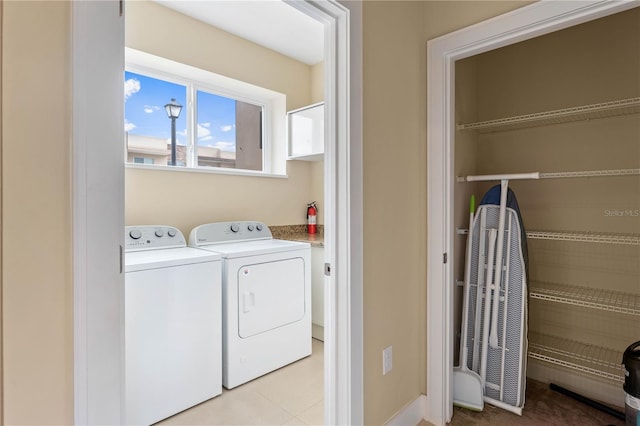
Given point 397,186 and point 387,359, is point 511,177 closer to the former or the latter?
point 397,186

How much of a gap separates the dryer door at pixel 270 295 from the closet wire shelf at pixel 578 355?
5.07ft

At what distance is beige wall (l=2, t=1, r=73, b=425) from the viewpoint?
708 millimetres

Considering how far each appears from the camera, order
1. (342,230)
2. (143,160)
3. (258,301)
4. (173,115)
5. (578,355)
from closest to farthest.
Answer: (342,230)
(578,355)
(258,301)
(143,160)
(173,115)

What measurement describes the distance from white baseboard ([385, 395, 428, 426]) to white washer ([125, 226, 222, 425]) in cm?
109

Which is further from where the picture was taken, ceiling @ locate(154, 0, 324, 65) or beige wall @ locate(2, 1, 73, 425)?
ceiling @ locate(154, 0, 324, 65)

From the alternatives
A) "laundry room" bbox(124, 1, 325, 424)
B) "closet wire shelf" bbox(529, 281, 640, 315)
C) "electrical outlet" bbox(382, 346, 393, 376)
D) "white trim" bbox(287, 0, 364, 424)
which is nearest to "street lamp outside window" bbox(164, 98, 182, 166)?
"laundry room" bbox(124, 1, 325, 424)

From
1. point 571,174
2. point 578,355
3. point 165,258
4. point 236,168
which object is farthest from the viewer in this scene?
point 236,168

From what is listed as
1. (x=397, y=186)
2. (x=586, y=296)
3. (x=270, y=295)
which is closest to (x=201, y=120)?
(x=270, y=295)

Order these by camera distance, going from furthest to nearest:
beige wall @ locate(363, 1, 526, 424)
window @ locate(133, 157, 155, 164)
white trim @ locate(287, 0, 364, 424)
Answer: window @ locate(133, 157, 155, 164)
beige wall @ locate(363, 1, 526, 424)
white trim @ locate(287, 0, 364, 424)

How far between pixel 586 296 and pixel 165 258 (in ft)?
8.06

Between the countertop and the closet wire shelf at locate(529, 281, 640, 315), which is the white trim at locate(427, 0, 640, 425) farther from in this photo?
the countertop

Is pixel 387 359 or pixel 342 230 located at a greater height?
pixel 342 230

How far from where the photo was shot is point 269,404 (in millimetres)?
2045

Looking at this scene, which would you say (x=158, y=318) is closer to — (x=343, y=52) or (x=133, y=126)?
(x=133, y=126)
